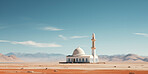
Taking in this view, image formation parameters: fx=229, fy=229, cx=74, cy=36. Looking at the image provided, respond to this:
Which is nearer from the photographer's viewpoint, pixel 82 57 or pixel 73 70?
pixel 73 70

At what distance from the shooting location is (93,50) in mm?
108438

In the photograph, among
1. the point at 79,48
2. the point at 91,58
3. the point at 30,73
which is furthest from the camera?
the point at 79,48

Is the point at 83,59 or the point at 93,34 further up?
the point at 93,34

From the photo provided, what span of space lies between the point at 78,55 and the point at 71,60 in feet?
14.6

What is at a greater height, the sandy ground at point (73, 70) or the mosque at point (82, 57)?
the mosque at point (82, 57)

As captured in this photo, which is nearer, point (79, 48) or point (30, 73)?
point (30, 73)

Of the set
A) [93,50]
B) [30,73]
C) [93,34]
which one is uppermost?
[93,34]

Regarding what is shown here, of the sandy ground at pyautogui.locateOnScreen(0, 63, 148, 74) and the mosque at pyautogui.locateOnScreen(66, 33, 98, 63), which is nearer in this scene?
the sandy ground at pyautogui.locateOnScreen(0, 63, 148, 74)

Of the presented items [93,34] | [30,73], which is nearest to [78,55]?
[93,34]

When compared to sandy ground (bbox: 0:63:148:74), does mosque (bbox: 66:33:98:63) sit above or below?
above

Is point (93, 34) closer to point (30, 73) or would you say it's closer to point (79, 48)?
point (79, 48)

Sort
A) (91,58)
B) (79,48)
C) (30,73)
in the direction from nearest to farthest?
(30,73) → (91,58) → (79,48)

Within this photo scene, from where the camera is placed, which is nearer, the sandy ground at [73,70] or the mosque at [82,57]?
the sandy ground at [73,70]

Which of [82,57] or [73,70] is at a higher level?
[82,57]
